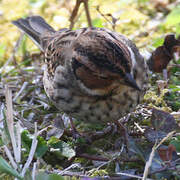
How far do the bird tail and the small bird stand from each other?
795mm

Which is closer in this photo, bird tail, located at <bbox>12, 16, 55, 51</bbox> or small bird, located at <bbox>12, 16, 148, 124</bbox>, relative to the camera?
small bird, located at <bbox>12, 16, 148, 124</bbox>

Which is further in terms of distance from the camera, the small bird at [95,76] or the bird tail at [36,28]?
the bird tail at [36,28]

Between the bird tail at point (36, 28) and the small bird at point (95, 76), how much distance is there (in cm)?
79

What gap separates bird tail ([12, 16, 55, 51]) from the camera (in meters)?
3.75

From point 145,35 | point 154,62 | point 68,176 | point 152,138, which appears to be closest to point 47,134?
point 68,176

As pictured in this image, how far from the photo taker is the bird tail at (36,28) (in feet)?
12.3

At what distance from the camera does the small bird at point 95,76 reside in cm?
211

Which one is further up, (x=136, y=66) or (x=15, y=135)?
(x=136, y=66)

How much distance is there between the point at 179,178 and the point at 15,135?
1.00 meters

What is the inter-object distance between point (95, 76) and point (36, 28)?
1.77m

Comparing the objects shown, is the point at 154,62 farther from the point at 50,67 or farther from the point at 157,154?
the point at 157,154

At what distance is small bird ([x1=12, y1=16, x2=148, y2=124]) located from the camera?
2111 mm

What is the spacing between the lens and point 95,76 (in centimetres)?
224

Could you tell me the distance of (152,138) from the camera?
234 cm
